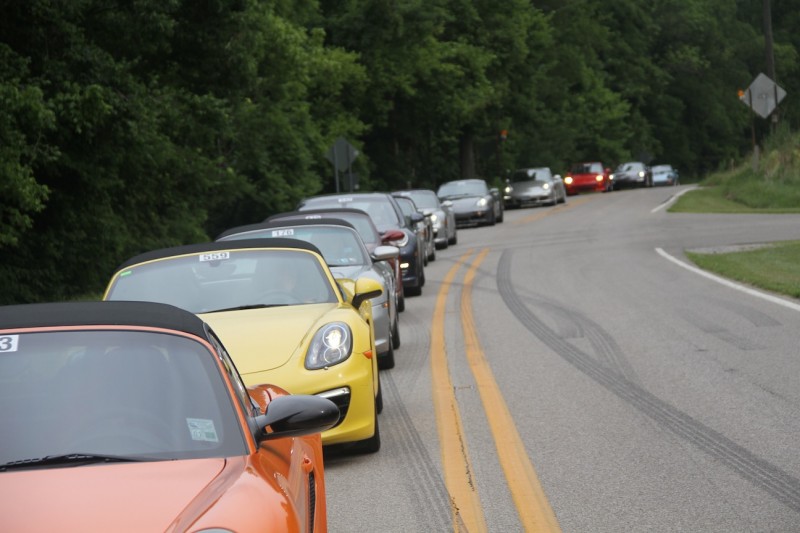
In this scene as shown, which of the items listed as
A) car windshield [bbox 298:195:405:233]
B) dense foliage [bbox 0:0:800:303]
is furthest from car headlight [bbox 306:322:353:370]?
dense foliage [bbox 0:0:800:303]

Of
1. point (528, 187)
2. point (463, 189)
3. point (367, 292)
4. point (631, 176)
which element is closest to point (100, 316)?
point (367, 292)

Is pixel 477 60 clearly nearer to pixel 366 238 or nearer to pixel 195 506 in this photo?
pixel 366 238

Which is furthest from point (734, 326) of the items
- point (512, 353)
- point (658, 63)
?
point (658, 63)

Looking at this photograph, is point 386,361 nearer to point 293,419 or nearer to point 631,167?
point 293,419

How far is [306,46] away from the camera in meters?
44.2

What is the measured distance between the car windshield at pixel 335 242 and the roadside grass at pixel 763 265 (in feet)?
19.8

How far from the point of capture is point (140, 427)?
444 cm

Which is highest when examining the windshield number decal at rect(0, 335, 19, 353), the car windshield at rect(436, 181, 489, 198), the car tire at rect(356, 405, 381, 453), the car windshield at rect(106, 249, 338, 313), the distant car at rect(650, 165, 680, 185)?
the windshield number decal at rect(0, 335, 19, 353)

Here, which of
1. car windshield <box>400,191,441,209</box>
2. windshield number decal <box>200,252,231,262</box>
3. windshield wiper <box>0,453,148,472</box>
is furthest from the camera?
car windshield <box>400,191,441,209</box>

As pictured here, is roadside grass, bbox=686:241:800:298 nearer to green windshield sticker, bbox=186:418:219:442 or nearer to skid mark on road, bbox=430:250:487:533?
skid mark on road, bbox=430:250:487:533

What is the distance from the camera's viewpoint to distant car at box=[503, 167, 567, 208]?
2144 inches

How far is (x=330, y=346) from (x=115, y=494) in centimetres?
447

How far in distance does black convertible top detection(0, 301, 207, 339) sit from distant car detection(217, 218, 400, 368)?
281 inches

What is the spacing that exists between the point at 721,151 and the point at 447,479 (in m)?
106
